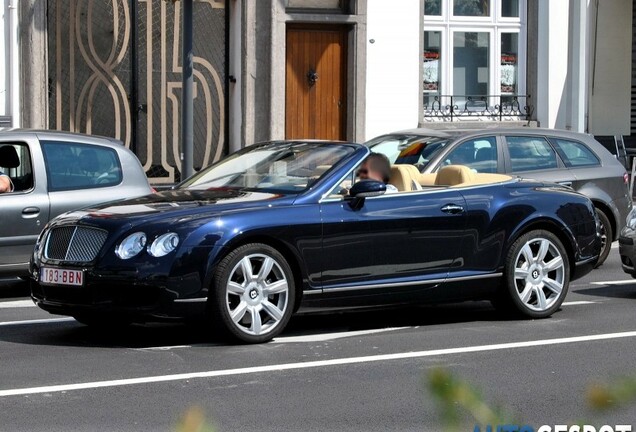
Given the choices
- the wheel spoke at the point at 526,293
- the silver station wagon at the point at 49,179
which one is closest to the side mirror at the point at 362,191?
the wheel spoke at the point at 526,293

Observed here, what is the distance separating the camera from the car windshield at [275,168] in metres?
8.52

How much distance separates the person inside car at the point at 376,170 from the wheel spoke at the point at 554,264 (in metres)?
1.40

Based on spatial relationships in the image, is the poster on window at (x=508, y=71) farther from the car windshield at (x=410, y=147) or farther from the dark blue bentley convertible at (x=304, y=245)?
the dark blue bentley convertible at (x=304, y=245)

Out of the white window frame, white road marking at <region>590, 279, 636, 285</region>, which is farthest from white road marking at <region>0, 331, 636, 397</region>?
the white window frame

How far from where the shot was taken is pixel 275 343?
8.02 metres

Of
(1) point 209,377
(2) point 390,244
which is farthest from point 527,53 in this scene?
(1) point 209,377

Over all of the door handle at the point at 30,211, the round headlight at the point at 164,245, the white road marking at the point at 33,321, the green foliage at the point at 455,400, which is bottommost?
the white road marking at the point at 33,321

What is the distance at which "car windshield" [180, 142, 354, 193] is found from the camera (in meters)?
8.52

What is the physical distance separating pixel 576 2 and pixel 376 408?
16.5 m

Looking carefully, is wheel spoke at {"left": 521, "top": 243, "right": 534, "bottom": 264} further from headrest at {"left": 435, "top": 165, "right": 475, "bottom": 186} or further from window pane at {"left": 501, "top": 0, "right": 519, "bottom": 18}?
window pane at {"left": 501, "top": 0, "right": 519, "bottom": 18}

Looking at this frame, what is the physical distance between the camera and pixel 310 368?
23.4 feet

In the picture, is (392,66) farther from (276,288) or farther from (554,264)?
(276,288)

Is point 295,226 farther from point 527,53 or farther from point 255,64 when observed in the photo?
point 527,53

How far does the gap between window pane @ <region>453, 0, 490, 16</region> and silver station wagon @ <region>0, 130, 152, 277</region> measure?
36.5ft
